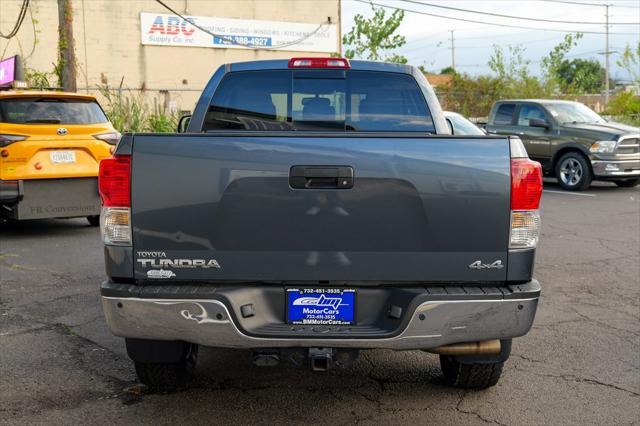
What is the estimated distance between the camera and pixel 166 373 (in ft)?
13.7

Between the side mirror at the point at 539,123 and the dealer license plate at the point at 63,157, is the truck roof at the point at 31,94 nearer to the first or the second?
the dealer license plate at the point at 63,157

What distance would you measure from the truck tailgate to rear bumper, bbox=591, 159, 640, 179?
12714mm

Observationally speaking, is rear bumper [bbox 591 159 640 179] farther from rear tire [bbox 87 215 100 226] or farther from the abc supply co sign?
the abc supply co sign

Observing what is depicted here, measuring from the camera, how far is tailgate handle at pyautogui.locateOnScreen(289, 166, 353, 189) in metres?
3.41

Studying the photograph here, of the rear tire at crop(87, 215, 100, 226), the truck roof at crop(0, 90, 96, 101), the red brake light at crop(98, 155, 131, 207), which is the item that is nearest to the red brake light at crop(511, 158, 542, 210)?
the red brake light at crop(98, 155, 131, 207)

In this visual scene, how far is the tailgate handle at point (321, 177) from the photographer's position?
3412 millimetres

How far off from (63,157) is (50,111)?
2.00 ft

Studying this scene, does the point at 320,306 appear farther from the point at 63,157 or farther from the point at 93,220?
the point at 93,220

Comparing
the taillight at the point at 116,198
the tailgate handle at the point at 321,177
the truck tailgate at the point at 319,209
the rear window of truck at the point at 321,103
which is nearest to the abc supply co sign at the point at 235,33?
the rear window of truck at the point at 321,103

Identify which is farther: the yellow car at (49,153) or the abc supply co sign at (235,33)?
the abc supply co sign at (235,33)

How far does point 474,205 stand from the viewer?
3445 millimetres

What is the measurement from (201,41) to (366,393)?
99.3 ft

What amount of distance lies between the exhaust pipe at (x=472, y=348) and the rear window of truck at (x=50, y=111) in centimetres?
719

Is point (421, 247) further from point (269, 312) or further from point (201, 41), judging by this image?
point (201, 41)
